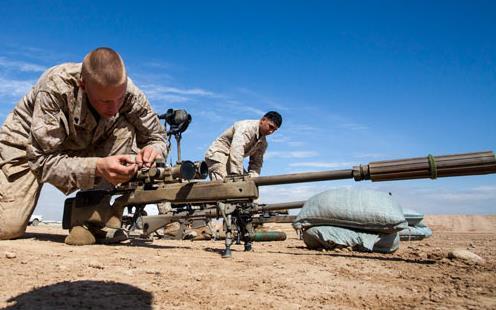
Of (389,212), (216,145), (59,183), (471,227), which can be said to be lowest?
(471,227)

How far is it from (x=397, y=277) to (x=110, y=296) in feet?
5.95

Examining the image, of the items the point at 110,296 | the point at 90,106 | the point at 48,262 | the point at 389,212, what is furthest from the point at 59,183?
the point at 389,212

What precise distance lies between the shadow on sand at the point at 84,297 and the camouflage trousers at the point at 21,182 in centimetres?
247

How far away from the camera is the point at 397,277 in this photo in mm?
2773

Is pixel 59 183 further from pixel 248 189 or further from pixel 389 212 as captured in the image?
pixel 389 212

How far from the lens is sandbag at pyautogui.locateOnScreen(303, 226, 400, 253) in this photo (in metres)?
4.49

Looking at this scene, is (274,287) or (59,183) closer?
(274,287)

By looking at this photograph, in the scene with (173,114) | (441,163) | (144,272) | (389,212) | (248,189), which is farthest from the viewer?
(173,114)

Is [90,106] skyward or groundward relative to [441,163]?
skyward

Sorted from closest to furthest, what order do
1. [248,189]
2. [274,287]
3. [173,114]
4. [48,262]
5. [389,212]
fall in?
[274,287]
[48,262]
[248,189]
[389,212]
[173,114]

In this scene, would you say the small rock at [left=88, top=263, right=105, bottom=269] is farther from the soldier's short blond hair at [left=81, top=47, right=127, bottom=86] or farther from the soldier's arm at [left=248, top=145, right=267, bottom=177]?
the soldier's arm at [left=248, top=145, right=267, bottom=177]

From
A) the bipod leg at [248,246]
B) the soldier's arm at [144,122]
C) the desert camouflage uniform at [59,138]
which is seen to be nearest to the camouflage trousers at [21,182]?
the desert camouflage uniform at [59,138]

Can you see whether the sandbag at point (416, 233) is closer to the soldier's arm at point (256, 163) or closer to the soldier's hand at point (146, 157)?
the soldier's arm at point (256, 163)

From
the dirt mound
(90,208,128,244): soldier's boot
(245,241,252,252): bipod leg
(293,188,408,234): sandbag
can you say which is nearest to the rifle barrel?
(293,188,408,234): sandbag
